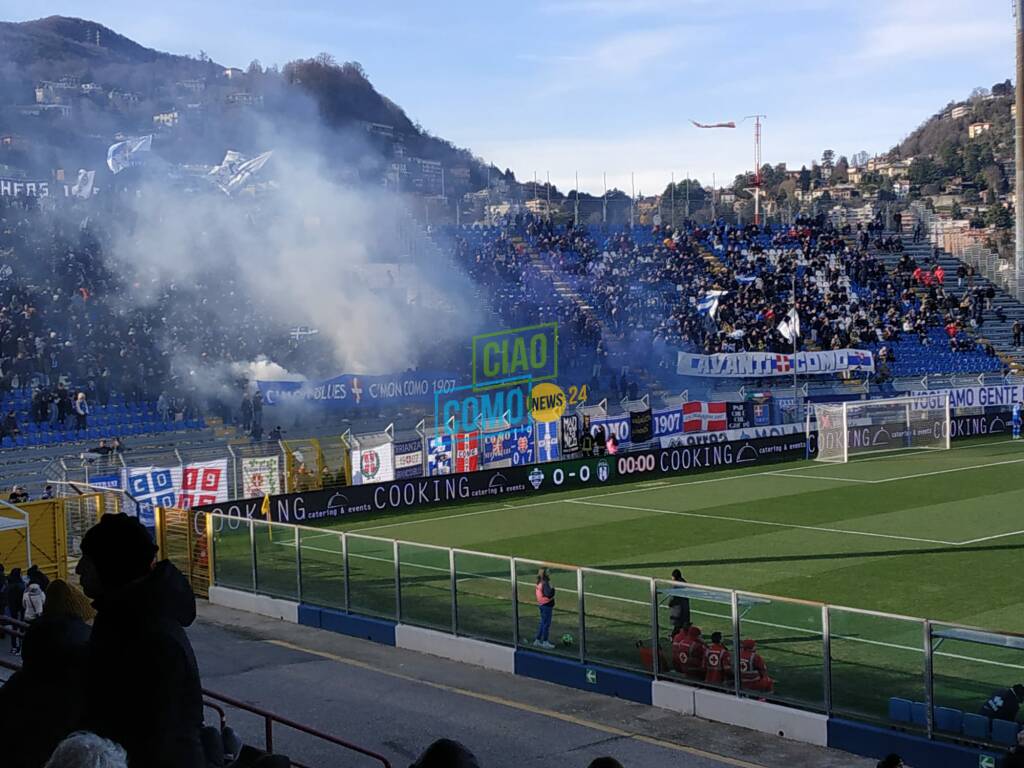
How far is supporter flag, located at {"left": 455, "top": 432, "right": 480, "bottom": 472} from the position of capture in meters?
37.0

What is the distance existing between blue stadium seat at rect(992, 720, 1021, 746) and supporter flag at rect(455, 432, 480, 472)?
24790mm

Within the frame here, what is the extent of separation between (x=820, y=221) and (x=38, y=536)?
58704 millimetres

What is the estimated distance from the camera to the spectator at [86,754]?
3.42 m

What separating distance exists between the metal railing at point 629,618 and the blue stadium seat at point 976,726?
9 centimetres

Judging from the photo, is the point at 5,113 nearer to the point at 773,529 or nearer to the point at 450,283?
the point at 450,283

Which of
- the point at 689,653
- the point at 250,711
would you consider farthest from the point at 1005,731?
the point at 250,711

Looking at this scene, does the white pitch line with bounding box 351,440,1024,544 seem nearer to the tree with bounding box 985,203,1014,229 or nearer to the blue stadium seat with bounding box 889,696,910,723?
the blue stadium seat with bounding box 889,696,910,723

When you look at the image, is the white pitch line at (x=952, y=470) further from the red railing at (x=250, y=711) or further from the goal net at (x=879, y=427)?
the red railing at (x=250, y=711)

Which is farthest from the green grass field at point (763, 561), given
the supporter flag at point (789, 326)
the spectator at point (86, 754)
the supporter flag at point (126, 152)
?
the supporter flag at point (126, 152)

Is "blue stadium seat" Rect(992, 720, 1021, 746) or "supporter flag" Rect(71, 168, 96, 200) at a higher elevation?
"supporter flag" Rect(71, 168, 96, 200)

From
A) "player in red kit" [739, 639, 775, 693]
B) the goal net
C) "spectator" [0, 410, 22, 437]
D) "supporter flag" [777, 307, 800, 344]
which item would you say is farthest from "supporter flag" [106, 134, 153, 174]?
"player in red kit" [739, 639, 775, 693]

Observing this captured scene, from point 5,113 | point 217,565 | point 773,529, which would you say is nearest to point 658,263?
point 773,529

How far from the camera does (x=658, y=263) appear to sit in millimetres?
66250

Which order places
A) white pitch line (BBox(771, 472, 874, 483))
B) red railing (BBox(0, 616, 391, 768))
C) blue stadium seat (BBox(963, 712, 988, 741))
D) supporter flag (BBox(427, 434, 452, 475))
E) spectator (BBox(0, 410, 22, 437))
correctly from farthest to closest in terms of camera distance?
1. white pitch line (BBox(771, 472, 874, 483))
2. supporter flag (BBox(427, 434, 452, 475))
3. spectator (BBox(0, 410, 22, 437))
4. blue stadium seat (BBox(963, 712, 988, 741))
5. red railing (BBox(0, 616, 391, 768))
